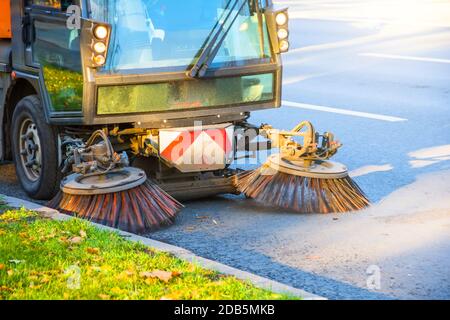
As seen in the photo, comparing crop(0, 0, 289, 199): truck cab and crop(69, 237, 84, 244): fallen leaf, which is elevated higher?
crop(0, 0, 289, 199): truck cab

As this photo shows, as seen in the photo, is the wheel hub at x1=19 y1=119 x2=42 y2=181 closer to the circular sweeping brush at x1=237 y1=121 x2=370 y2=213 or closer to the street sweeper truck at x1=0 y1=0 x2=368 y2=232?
the street sweeper truck at x1=0 y1=0 x2=368 y2=232

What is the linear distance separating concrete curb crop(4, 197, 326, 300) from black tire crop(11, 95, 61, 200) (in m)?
0.51

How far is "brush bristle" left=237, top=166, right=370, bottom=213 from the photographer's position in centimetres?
750

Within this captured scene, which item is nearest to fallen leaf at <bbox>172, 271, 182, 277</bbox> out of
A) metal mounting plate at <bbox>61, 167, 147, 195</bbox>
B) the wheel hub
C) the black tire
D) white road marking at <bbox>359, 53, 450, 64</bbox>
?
metal mounting plate at <bbox>61, 167, 147, 195</bbox>

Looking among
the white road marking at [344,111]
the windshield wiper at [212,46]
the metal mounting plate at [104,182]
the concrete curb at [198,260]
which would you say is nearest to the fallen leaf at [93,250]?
the concrete curb at [198,260]

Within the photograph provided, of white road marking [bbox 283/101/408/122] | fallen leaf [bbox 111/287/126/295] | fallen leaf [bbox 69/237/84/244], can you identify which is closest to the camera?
fallen leaf [bbox 111/287/126/295]

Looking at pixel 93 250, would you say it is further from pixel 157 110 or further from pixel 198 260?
pixel 157 110

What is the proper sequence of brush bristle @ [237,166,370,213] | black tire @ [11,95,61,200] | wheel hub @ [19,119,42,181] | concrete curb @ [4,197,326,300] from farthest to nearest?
1. wheel hub @ [19,119,42,181]
2. black tire @ [11,95,61,200]
3. brush bristle @ [237,166,370,213]
4. concrete curb @ [4,197,326,300]

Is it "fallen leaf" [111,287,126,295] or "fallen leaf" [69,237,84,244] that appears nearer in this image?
"fallen leaf" [111,287,126,295]

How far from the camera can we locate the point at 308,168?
757 centimetres

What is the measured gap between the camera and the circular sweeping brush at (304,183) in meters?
7.50

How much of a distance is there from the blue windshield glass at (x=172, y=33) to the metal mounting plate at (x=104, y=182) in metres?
0.81

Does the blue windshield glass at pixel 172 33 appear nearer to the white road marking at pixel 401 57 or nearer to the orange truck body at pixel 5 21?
the orange truck body at pixel 5 21

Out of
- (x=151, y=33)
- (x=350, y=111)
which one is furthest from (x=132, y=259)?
(x=350, y=111)
